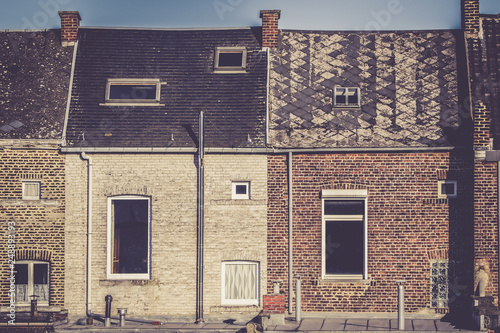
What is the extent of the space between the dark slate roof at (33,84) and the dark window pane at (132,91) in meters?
1.33

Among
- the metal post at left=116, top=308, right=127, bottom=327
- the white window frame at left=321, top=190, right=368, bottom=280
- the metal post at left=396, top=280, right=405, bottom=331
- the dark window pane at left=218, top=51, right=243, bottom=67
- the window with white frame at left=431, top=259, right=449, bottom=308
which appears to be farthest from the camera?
the dark window pane at left=218, top=51, right=243, bottom=67

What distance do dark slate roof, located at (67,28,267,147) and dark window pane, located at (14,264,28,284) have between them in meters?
3.50

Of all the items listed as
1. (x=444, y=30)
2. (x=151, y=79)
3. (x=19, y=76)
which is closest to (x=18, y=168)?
(x=19, y=76)

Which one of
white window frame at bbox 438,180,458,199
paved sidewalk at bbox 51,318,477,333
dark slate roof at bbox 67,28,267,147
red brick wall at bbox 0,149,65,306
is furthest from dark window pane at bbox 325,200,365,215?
red brick wall at bbox 0,149,65,306

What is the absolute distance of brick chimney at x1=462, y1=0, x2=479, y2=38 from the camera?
827 inches

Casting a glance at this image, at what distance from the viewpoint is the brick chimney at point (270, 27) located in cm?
2133

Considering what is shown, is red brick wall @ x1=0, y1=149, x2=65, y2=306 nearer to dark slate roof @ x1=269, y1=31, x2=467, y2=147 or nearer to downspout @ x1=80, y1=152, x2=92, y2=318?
downspout @ x1=80, y1=152, x2=92, y2=318

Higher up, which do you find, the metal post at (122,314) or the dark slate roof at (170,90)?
the dark slate roof at (170,90)

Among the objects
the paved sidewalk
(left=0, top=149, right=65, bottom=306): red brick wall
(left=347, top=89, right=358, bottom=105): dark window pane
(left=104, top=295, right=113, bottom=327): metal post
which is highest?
(left=347, top=89, right=358, bottom=105): dark window pane

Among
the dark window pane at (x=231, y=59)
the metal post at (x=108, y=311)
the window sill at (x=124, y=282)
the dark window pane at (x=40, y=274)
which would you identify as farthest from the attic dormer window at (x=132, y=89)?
the metal post at (x=108, y=311)

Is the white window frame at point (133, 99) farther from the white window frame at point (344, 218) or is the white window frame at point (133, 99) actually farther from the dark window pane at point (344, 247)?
the dark window pane at point (344, 247)

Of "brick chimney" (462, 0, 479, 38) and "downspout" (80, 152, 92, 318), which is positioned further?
"brick chimney" (462, 0, 479, 38)

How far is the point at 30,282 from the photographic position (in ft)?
62.4

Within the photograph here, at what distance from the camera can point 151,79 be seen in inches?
809
